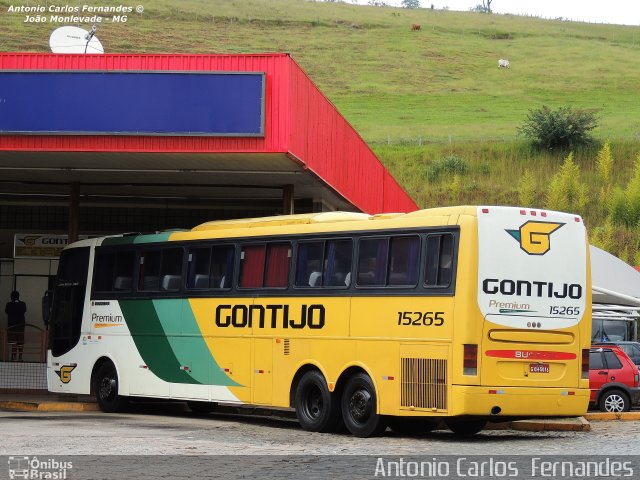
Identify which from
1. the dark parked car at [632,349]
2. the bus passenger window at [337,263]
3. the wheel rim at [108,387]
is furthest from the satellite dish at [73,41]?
the dark parked car at [632,349]

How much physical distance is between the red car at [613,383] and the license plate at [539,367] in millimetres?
9761

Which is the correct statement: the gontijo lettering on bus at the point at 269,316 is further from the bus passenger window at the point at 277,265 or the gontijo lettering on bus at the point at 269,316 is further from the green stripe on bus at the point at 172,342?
the green stripe on bus at the point at 172,342

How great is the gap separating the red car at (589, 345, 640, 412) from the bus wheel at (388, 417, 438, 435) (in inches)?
331

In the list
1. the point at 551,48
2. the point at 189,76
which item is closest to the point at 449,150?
the point at 551,48

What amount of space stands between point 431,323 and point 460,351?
67 cm

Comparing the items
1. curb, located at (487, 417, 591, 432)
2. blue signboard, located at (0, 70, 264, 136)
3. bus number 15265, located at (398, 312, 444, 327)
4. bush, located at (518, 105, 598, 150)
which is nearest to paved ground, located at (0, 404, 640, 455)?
curb, located at (487, 417, 591, 432)

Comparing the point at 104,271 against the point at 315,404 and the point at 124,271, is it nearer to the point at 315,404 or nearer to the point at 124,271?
the point at 124,271

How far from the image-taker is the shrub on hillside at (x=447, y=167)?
87000 mm

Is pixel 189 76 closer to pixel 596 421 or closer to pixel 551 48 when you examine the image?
pixel 596 421

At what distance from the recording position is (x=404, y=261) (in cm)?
1769

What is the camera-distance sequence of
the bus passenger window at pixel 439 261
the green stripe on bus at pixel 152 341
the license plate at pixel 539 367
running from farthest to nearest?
1. the green stripe on bus at pixel 152 341
2. the license plate at pixel 539 367
3. the bus passenger window at pixel 439 261

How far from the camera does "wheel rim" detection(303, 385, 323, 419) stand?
18.8 m

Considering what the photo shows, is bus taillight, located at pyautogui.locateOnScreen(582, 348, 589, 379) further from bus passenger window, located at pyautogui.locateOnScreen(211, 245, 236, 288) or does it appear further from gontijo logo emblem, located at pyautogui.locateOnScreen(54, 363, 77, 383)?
gontijo logo emblem, located at pyautogui.locateOnScreen(54, 363, 77, 383)

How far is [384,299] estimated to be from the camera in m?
17.9
